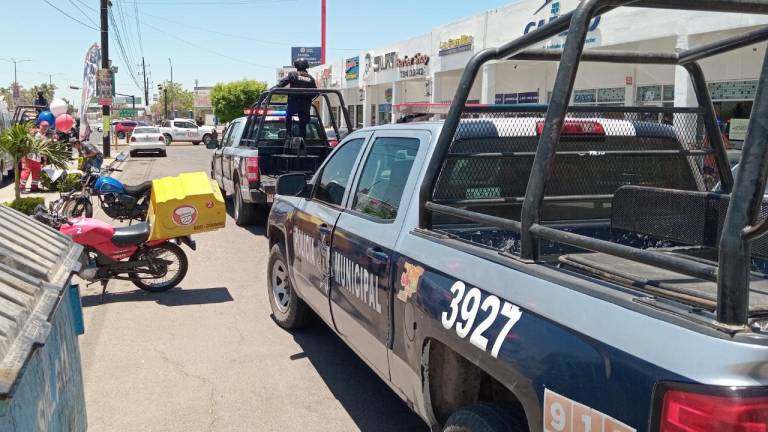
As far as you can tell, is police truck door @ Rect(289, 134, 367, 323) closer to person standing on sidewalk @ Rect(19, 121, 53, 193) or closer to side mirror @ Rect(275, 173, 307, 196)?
side mirror @ Rect(275, 173, 307, 196)

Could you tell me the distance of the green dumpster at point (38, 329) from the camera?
6.60ft

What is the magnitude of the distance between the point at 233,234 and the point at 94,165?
2760 mm

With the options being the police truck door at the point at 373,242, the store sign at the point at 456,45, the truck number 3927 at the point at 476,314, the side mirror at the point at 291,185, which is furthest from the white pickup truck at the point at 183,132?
the truck number 3927 at the point at 476,314

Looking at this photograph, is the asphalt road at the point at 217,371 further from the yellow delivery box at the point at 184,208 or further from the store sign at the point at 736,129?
the store sign at the point at 736,129

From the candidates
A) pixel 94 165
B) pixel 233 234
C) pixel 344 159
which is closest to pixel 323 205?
pixel 344 159

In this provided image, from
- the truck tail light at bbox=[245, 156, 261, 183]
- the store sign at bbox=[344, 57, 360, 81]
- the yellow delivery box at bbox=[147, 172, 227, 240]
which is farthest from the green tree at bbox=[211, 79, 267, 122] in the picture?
the yellow delivery box at bbox=[147, 172, 227, 240]

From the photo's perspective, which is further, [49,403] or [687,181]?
[687,181]

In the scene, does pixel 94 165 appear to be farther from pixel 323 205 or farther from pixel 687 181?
pixel 687 181

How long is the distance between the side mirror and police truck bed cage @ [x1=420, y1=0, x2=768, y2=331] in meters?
1.95

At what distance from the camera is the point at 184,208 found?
22.9 feet

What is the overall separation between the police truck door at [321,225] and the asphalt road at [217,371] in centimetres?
55

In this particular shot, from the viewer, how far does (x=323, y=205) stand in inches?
193

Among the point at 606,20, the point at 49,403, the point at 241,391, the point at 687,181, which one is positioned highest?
the point at 606,20

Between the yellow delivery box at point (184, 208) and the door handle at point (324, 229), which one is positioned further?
the yellow delivery box at point (184, 208)
